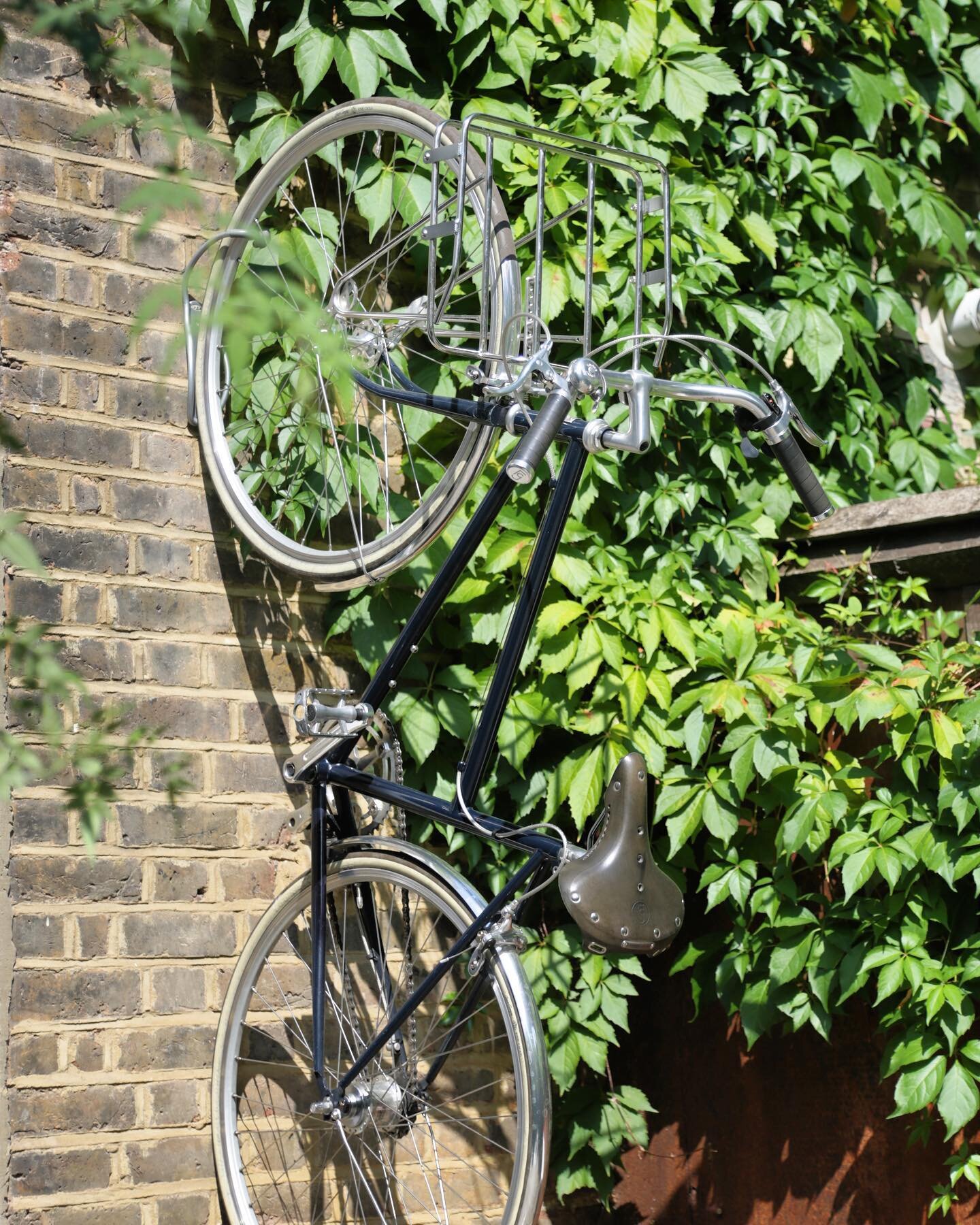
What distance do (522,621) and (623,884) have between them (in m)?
0.43

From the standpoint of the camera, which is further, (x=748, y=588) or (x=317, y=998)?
(x=748, y=588)

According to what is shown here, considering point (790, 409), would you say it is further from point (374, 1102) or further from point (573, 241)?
point (374, 1102)

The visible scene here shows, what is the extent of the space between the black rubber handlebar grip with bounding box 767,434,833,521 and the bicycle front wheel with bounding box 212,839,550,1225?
2.50 ft

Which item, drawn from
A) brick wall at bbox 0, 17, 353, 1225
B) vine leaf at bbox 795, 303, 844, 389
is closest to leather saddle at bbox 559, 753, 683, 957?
brick wall at bbox 0, 17, 353, 1225

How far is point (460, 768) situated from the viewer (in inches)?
87.5

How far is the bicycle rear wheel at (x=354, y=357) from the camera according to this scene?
248 centimetres

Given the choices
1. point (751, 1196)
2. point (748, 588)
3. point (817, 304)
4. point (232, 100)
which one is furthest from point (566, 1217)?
point (232, 100)

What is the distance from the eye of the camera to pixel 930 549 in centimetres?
285

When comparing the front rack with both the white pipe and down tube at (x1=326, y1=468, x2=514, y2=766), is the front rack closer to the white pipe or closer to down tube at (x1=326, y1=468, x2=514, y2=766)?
down tube at (x1=326, y1=468, x2=514, y2=766)

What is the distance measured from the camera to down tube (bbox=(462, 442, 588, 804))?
7.13 feet

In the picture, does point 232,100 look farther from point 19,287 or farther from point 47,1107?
point 47,1107

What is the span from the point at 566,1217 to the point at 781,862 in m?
0.88

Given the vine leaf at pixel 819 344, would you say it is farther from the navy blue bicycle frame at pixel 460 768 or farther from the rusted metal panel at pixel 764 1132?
the rusted metal panel at pixel 764 1132

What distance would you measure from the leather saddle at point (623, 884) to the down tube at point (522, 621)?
223 mm
